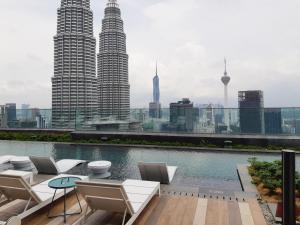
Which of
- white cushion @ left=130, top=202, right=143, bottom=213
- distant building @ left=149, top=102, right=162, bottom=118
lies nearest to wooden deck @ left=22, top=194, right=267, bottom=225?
white cushion @ left=130, top=202, right=143, bottom=213

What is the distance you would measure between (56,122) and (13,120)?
3.23 meters

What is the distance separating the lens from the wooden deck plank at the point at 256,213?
13.6 feet

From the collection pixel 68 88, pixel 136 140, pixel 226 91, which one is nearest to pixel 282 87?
pixel 136 140

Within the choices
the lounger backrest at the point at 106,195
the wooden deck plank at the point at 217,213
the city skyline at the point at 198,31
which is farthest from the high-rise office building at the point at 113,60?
the lounger backrest at the point at 106,195

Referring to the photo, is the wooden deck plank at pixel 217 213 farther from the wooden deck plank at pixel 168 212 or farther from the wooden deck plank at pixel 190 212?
the wooden deck plank at pixel 168 212

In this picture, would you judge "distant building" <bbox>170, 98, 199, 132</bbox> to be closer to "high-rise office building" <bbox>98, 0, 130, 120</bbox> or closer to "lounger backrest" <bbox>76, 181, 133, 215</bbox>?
"lounger backrest" <bbox>76, 181, 133, 215</bbox>

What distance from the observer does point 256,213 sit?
4.50 metres

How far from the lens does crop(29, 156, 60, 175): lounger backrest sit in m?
6.99

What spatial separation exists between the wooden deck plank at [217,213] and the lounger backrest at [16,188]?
281 centimetres

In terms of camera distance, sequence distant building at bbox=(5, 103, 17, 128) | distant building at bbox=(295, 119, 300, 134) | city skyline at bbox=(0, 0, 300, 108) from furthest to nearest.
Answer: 1. distant building at bbox=(5, 103, 17, 128)
2. distant building at bbox=(295, 119, 300, 134)
3. city skyline at bbox=(0, 0, 300, 108)

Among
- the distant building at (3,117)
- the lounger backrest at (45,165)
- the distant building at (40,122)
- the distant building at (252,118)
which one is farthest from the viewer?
the distant building at (3,117)

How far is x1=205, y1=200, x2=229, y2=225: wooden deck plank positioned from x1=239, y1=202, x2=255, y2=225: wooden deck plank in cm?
25

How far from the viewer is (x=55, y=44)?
42406 mm

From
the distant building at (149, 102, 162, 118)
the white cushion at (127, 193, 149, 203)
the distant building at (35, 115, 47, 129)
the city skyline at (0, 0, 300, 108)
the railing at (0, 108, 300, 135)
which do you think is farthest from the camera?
the distant building at (35, 115, 47, 129)
